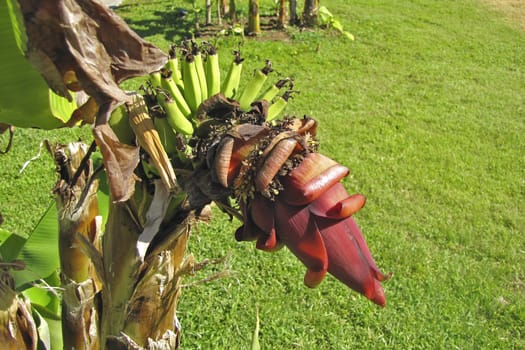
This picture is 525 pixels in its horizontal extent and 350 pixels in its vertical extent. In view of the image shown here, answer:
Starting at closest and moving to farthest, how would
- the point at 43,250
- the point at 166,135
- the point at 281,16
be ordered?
the point at 166,135 → the point at 43,250 → the point at 281,16

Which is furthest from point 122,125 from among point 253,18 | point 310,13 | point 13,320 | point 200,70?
point 310,13

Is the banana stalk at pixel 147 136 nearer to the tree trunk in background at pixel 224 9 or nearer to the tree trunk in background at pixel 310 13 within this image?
the tree trunk in background at pixel 310 13

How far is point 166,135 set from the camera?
0.73 meters

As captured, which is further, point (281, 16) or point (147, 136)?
point (281, 16)

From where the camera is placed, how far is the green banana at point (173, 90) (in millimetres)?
755

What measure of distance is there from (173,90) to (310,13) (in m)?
4.65

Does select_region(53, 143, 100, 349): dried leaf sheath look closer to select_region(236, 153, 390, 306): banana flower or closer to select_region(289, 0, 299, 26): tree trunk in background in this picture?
select_region(236, 153, 390, 306): banana flower

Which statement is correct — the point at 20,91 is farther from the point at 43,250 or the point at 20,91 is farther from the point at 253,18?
the point at 253,18

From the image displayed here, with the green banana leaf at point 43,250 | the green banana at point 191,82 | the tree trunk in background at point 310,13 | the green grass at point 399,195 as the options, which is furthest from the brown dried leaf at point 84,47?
the tree trunk in background at point 310,13

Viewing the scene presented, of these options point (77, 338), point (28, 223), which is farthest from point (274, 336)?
point (28, 223)

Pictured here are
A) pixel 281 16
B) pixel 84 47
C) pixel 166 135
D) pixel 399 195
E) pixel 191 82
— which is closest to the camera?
pixel 84 47

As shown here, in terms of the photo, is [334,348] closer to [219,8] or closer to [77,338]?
[77,338]

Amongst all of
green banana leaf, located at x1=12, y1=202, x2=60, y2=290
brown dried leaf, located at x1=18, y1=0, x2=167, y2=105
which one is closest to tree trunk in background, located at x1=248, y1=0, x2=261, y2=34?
green banana leaf, located at x1=12, y1=202, x2=60, y2=290

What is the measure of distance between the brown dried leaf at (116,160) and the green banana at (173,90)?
210 millimetres
